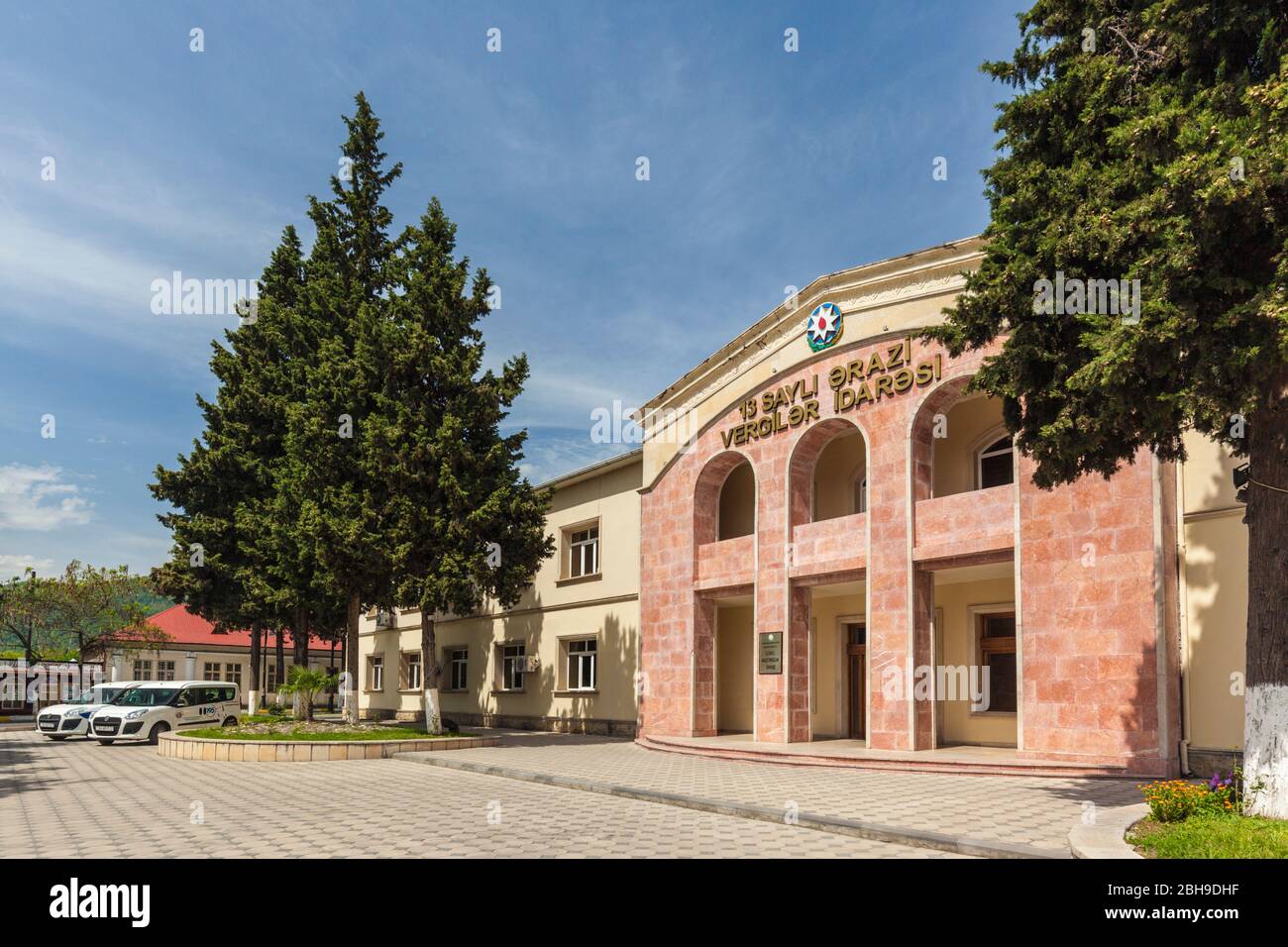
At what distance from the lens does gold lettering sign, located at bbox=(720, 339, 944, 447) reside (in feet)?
65.5

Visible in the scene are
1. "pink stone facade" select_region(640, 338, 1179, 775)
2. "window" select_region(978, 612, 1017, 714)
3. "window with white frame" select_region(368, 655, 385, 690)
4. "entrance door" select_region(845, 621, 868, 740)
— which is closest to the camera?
"pink stone facade" select_region(640, 338, 1179, 775)

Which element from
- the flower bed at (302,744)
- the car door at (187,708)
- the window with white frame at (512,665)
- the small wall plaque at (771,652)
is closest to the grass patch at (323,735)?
the flower bed at (302,744)

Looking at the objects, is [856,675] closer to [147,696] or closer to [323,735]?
[323,735]

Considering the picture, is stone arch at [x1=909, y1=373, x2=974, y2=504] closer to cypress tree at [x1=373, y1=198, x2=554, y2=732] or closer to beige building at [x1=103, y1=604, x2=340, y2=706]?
cypress tree at [x1=373, y1=198, x2=554, y2=732]

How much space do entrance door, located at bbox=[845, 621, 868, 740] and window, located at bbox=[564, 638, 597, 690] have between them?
8.36 metres

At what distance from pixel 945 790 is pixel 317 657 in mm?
62291

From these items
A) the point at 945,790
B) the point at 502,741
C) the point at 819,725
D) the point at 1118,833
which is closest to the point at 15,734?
the point at 502,741

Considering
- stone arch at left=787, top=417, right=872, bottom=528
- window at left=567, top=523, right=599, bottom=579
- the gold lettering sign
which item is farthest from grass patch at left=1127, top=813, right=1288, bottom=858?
window at left=567, top=523, right=599, bottom=579

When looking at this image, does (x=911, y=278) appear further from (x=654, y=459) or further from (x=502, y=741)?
(x=502, y=741)

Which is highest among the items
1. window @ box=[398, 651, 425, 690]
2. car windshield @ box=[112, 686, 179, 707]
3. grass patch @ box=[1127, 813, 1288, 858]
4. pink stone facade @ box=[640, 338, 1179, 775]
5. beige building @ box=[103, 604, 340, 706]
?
pink stone facade @ box=[640, 338, 1179, 775]

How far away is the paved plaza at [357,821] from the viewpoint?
9.83 meters

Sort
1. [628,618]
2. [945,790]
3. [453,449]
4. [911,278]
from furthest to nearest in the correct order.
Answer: [628,618], [453,449], [911,278], [945,790]

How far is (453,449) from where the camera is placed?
24.3 metres

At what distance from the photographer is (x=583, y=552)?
31500 millimetres
